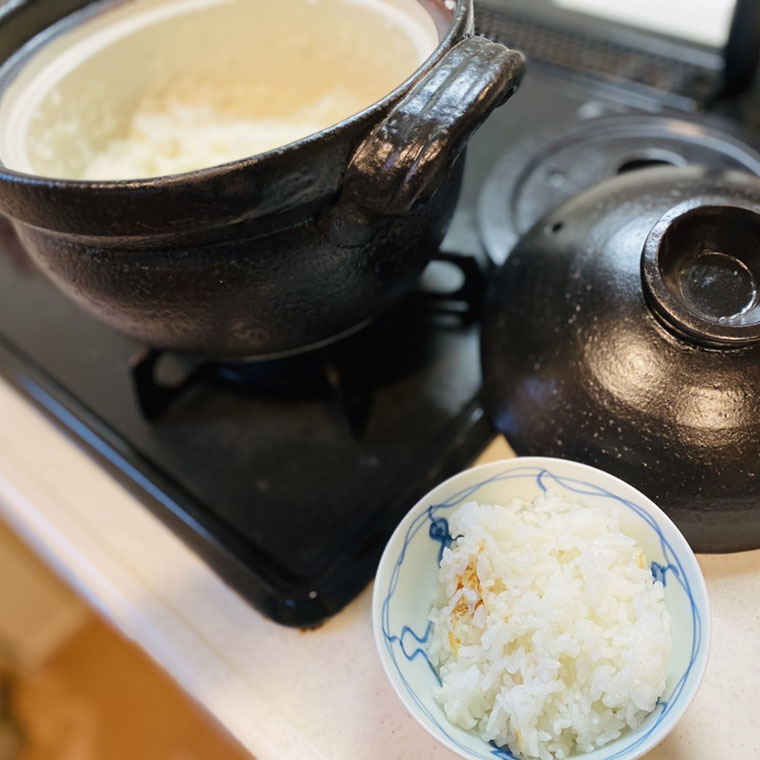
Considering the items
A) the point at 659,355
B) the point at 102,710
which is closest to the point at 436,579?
the point at 659,355

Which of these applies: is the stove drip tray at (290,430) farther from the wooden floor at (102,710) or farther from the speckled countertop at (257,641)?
the wooden floor at (102,710)

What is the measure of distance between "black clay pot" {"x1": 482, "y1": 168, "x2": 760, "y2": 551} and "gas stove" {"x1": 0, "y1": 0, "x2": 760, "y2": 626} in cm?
11

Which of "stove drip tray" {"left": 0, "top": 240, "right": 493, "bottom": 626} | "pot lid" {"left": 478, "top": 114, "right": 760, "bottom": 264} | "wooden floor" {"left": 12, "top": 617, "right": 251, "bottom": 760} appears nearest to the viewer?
"stove drip tray" {"left": 0, "top": 240, "right": 493, "bottom": 626}

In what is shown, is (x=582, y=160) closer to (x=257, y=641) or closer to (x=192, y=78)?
(x=192, y=78)

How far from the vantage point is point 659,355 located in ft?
1.74

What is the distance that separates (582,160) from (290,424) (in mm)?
439

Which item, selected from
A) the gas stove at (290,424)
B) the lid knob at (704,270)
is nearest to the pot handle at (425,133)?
the lid knob at (704,270)

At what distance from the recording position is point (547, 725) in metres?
0.45

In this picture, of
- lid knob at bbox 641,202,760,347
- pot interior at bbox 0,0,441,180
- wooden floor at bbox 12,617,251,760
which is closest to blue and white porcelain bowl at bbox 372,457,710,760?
lid knob at bbox 641,202,760,347

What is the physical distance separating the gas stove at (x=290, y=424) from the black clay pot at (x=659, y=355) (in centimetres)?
11

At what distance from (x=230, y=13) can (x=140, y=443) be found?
43 centimetres

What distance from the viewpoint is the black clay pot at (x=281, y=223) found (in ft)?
1.48

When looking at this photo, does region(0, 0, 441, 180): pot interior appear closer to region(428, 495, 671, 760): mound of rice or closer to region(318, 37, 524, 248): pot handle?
region(318, 37, 524, 248): pot handle

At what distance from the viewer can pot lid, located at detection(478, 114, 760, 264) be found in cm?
79
